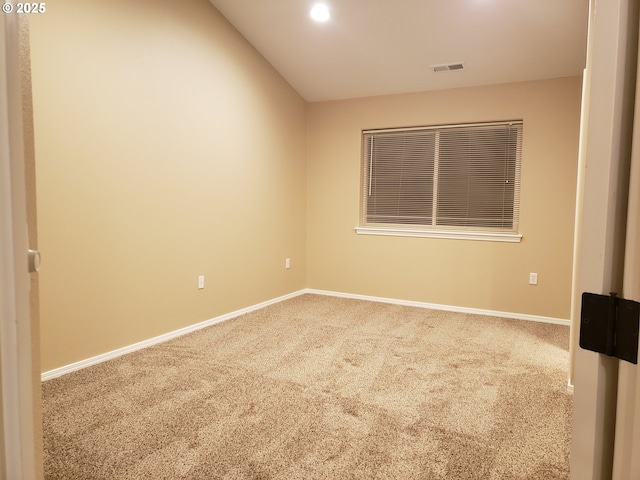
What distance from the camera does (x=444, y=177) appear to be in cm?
449

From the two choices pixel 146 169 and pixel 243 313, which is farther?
pixel 243 313

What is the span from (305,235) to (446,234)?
66.5 inches

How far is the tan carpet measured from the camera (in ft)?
5.54

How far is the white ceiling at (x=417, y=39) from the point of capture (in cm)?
323

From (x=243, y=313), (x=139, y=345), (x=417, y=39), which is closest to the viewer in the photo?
(x=139, y=345)

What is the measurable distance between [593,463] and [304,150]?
4.70m

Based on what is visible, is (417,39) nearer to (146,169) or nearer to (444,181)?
(444,181)

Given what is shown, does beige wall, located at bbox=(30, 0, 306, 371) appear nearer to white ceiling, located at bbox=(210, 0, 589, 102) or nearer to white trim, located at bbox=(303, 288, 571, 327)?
white ceiling, located at bbox=(210, 0, 589, 102)

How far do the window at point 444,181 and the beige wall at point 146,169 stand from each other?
123 cm

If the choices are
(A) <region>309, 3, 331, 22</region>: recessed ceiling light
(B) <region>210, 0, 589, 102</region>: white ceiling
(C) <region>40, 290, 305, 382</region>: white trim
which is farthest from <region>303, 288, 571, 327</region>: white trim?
(A) <region>309, 3, 331, 22</region>: recessed ceiling light

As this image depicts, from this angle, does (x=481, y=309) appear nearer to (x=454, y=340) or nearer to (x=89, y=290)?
(x=454, y=340)

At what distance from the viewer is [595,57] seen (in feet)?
1.98

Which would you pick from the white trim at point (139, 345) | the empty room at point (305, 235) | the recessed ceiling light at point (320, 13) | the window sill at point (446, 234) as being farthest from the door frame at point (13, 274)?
the window sill at point (446, 234)

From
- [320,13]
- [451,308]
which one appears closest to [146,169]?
[320,13]
